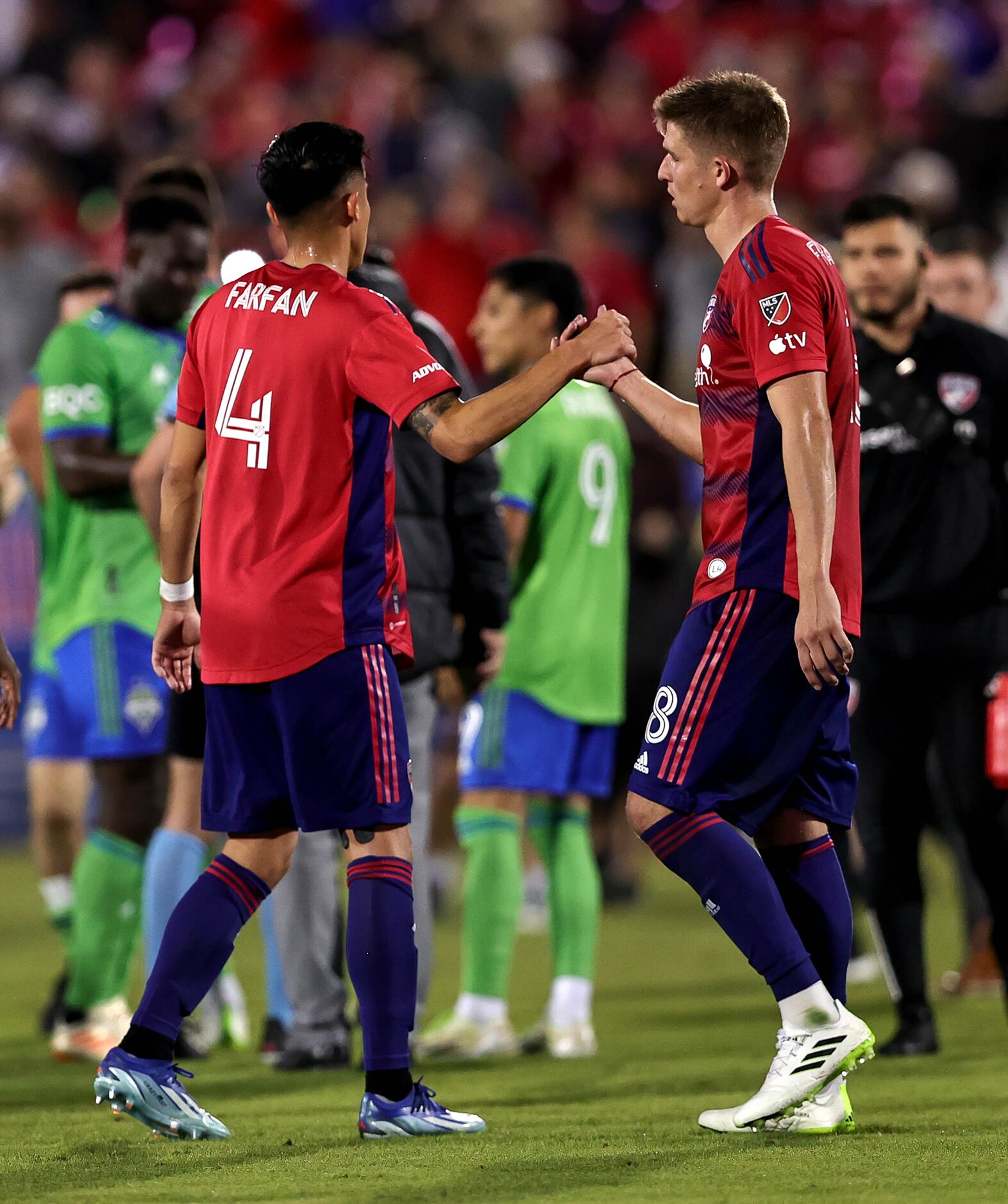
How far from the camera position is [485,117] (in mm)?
16000

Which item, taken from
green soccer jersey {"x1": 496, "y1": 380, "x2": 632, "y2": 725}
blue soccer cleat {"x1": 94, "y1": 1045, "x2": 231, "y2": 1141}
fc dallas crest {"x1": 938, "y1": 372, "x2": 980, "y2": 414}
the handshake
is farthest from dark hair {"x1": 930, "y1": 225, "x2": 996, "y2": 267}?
blue soccer cleat {"x1": 94, "y1": 1045, "x2": 231, "y2": 1141}

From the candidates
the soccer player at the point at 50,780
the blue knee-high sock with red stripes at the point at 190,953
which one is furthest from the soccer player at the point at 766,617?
the soccer player at the point at 50,780

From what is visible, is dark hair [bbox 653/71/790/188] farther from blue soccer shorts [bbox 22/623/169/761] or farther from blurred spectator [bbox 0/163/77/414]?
blurred spectator [bbox 0/163/77/414]

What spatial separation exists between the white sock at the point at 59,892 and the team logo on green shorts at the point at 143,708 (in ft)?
3.80

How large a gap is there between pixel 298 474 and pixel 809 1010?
158 centimetres

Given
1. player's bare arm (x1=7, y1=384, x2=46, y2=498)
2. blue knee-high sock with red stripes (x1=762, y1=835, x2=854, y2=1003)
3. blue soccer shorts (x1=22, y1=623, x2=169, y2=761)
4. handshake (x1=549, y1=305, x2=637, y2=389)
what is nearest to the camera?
handshake (x1=549, y1=305, x2=637, y2=389)

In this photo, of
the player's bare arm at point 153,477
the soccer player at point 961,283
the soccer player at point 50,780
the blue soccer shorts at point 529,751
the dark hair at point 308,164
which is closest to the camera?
the dark hair at point 308,164

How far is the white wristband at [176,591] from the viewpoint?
455 cm

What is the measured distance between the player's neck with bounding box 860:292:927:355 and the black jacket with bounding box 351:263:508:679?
1279mm

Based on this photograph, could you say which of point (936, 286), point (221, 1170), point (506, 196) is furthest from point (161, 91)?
point (221, 1170)

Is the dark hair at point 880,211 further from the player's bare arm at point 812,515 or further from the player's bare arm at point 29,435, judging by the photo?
the player's bare arm at point 29,435

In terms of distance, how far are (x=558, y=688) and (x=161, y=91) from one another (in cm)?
1197

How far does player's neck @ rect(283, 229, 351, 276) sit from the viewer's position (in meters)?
4.39

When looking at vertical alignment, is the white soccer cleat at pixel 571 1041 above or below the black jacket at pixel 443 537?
below
